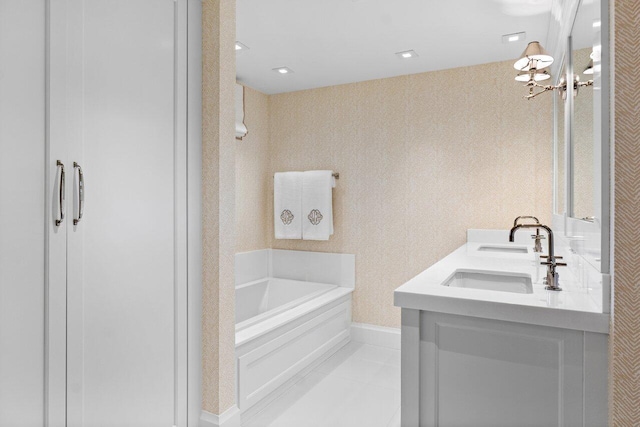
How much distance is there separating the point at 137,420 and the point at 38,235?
33.9 inches

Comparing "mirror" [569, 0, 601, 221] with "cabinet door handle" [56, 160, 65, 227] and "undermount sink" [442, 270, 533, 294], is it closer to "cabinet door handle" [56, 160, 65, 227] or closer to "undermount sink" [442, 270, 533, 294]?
"undermount sink" [442, 270, 533, 294]

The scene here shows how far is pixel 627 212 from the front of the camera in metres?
0.96

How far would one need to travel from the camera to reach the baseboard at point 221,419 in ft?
6.24

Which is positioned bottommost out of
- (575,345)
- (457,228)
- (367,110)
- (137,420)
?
(137,420)

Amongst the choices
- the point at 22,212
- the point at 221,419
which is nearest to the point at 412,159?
the point at 221,419

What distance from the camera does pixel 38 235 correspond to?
1299 mm

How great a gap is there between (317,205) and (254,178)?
0.69 m

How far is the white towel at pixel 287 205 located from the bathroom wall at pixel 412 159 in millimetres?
182

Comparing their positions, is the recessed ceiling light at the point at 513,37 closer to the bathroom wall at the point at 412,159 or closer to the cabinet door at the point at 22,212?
the bathroom wall at the point at 412,159

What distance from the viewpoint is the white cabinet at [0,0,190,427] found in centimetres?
125

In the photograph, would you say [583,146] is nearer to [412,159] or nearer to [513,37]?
[513,37]

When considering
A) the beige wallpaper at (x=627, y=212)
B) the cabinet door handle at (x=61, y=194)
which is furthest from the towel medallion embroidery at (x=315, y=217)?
the beige wallpaper at (x=627, y=212)

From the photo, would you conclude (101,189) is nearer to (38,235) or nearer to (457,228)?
(38,235)

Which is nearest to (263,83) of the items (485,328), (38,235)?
(38,235)
